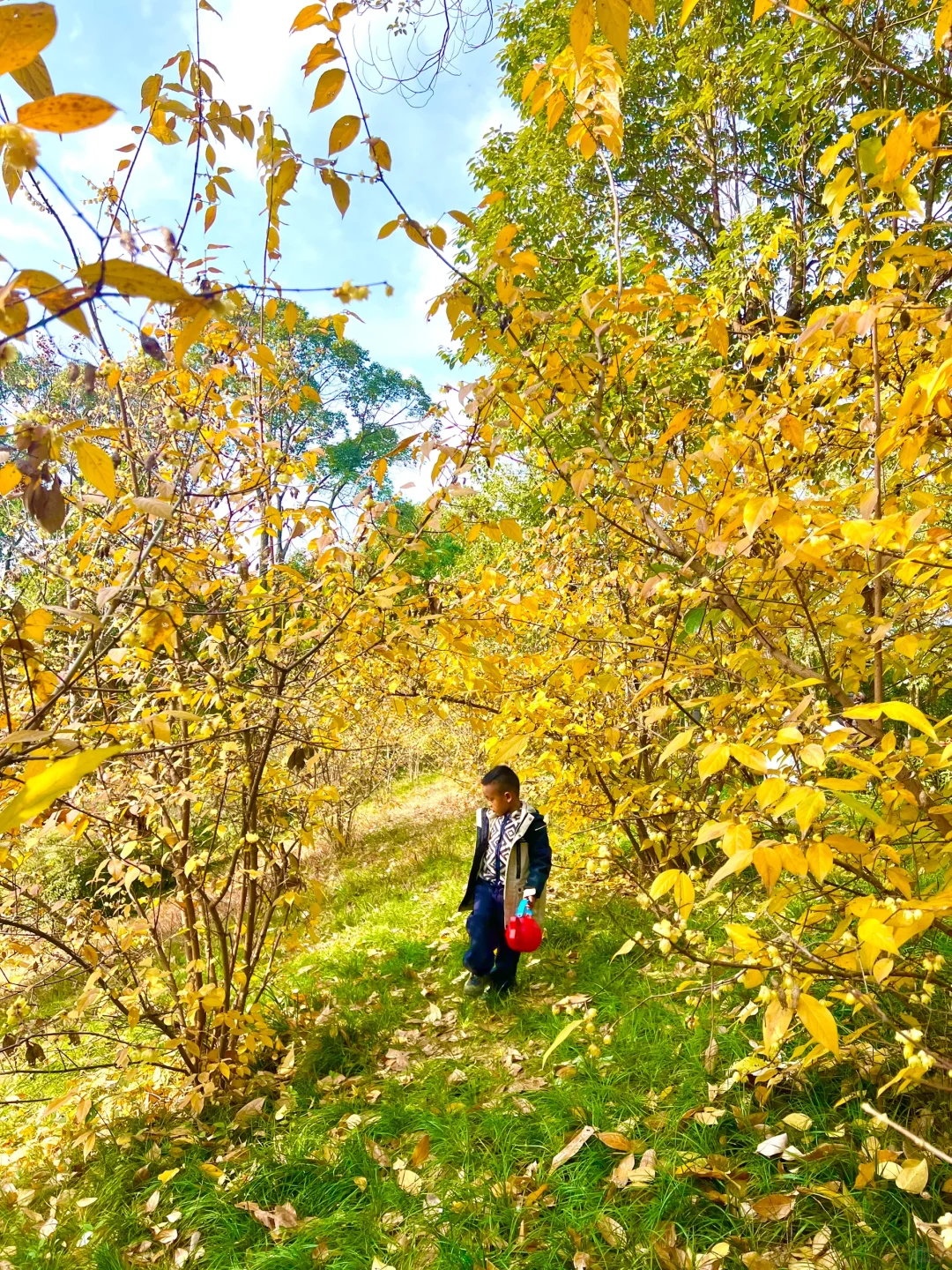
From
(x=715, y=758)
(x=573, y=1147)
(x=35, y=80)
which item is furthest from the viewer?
(x=573, y=1147)

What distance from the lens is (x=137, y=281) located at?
59 cm

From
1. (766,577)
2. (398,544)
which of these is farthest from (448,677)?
(766,577)

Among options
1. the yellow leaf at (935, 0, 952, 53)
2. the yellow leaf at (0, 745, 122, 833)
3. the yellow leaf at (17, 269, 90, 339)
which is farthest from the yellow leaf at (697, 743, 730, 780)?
the yellow leaf at (935, 0, 952, 53)

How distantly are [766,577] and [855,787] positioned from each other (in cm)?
98

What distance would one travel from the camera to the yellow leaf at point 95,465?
0.94 meters

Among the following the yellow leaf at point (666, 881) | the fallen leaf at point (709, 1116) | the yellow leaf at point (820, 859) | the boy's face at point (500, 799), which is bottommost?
the fallen leaf at point (709, 1116)

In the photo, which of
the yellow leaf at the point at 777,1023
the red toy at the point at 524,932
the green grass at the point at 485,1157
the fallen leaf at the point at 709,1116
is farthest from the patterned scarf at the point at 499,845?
the yellow leaf at the point at 777,1023

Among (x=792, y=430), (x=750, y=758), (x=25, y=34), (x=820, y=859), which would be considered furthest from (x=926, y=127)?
(x=25, y=34)

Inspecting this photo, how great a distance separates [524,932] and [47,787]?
2981 millimetres

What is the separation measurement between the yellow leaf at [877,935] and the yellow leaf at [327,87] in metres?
1.61

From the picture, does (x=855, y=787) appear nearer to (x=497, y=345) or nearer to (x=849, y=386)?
(x=497, y=345)

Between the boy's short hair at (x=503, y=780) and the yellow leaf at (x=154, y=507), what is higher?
the yellow leaf at (x=154, y=507)

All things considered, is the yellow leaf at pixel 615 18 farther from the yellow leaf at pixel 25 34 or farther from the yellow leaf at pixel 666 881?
the yellow leaf at pixel 666 881

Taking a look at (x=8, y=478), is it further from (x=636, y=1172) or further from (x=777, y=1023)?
(x=636, y=1172)
